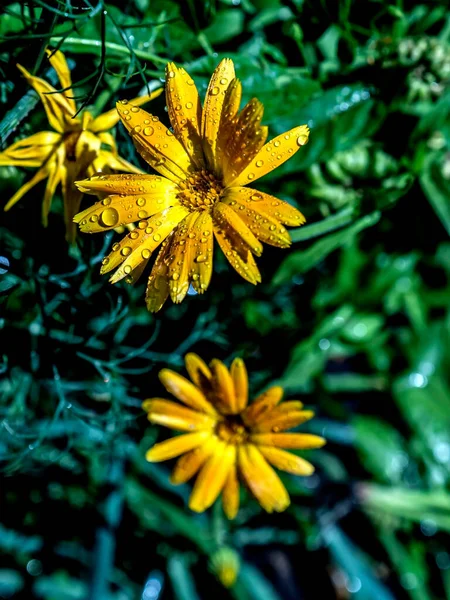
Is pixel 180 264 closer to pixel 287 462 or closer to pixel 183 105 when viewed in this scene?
pixel 183 105

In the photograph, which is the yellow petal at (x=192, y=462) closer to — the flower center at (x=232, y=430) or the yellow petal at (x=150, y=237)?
the flower center at (x=232, y=430)

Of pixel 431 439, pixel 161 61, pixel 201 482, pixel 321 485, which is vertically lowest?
pixel 321 485

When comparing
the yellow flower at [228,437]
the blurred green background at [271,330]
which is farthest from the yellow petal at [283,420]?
the blurred green background at [271,330]

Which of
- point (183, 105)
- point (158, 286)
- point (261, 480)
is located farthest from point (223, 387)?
point (183, 105)

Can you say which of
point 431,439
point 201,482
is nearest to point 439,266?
point 431,439

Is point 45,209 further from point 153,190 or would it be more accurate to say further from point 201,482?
point 201,482

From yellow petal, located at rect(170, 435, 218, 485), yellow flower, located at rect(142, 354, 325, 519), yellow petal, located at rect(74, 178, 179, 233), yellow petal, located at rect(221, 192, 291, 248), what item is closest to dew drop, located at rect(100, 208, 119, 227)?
yellow petal, located at rect(74, 178, 179, 233)
